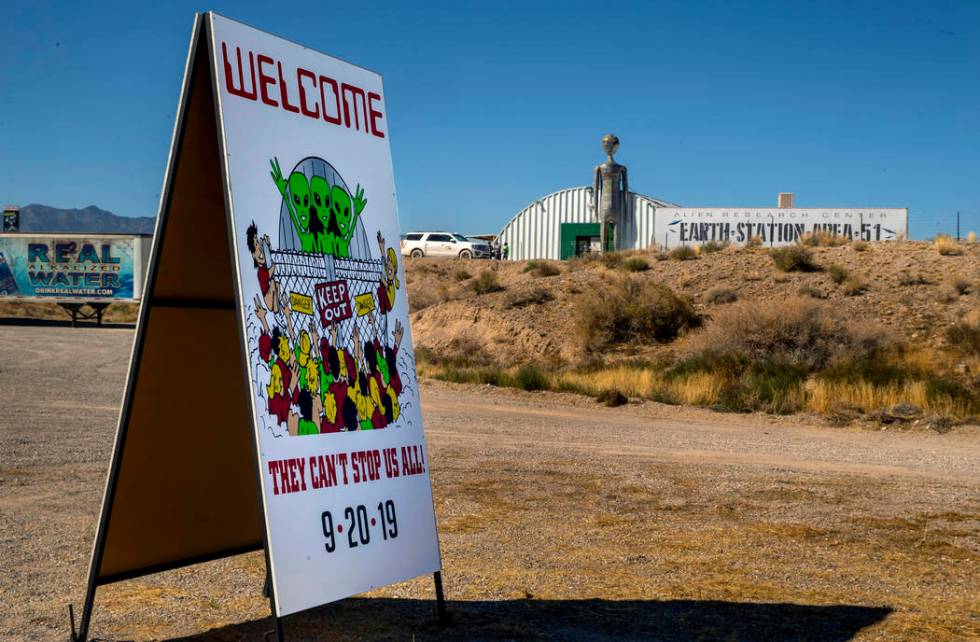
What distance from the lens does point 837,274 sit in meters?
31.0

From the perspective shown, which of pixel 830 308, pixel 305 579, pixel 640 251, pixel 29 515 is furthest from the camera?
pixel 640 251

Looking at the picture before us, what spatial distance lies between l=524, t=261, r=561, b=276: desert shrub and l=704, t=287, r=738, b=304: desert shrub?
704cm

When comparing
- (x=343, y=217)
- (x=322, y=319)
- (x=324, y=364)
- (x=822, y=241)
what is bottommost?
(x=822, y=241)

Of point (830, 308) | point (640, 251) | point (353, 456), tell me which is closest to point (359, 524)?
point (353, 456)

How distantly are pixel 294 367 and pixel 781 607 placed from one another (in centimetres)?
334

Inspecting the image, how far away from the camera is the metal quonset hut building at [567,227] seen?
4850cm

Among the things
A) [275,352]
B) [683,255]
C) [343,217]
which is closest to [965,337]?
[683,255]

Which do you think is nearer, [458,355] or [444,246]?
[458,355]

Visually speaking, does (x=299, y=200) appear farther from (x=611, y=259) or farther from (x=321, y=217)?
(x=611, y=259)

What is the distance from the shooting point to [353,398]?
17.0ft

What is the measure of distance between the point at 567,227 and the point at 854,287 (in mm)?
23561

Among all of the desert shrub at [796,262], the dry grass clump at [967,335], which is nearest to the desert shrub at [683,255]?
the desert shrub at [796,262]

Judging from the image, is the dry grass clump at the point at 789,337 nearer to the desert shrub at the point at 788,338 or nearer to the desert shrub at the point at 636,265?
the desert shrub at the point at 788,338

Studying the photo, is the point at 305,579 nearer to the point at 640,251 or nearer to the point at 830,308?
the point at 830,308
